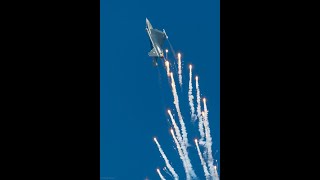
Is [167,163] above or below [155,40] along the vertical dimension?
below

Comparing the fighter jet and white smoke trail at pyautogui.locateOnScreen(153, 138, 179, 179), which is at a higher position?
the fighter jet

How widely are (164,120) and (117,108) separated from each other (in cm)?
94

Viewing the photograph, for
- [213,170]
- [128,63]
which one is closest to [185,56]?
[128,63]

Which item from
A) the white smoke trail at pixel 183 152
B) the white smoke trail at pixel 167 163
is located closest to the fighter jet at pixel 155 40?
the white smoke trail at pixel 183 152

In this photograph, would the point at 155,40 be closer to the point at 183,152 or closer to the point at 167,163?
the point at 183,152

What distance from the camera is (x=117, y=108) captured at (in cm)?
888

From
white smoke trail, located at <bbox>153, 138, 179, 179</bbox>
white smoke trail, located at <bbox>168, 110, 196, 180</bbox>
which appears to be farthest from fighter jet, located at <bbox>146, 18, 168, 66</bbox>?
white smoke trail, located at <bbox>153, 138, 179, 179</bbox>

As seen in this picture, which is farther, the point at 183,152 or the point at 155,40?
the point at 183,152

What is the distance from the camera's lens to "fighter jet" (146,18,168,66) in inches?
347

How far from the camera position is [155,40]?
28.7ft

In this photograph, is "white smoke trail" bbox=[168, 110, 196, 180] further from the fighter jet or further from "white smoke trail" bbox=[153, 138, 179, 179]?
the fighter jet

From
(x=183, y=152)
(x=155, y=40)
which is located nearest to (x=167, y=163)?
(x=183, y=152)

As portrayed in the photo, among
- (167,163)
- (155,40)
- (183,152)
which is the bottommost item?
(167,163)

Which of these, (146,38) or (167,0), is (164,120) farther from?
(167,0)
